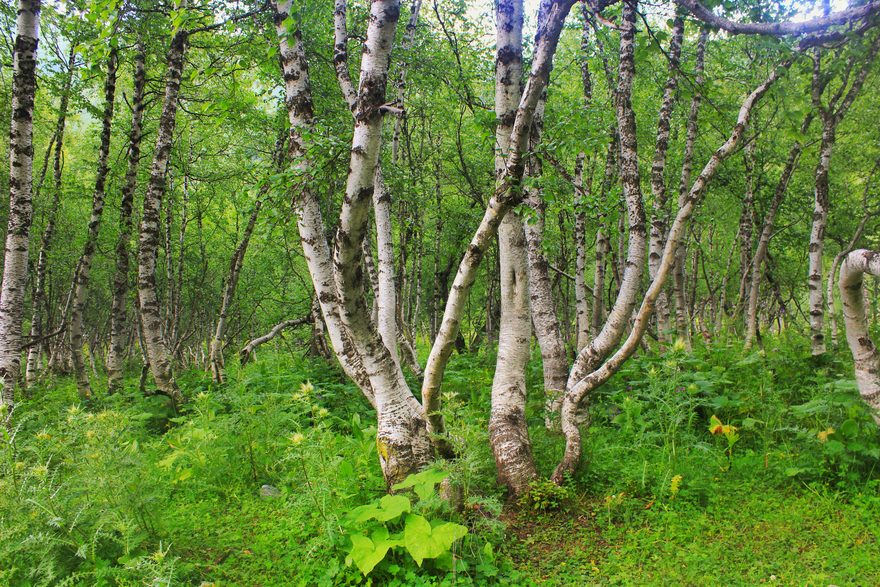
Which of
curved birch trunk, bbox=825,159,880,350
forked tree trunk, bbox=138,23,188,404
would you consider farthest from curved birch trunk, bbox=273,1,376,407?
curved birch trunk, bbox=825,159,880,350

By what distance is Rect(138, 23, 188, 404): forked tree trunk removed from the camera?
8.01m

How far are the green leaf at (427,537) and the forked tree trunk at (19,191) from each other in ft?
18.3

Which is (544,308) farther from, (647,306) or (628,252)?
(647,306)

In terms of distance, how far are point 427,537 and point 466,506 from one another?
2.32 ft

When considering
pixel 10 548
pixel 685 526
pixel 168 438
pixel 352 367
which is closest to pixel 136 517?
pixel 10 548

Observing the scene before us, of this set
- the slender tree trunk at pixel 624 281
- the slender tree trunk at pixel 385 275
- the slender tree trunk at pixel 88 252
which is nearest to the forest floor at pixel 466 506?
the slender tree trunk at pixel 624 281

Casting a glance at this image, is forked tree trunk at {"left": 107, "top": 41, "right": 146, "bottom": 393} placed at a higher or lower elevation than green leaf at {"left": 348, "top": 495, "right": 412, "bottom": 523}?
higher

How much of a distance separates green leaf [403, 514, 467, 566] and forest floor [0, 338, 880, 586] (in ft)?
0.59

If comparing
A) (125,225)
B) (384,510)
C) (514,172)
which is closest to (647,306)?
(514,172)

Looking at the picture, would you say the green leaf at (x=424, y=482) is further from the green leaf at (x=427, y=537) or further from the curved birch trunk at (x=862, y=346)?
the curved birch trunk at (x=862, y=346)

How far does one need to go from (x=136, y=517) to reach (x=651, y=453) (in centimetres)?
508

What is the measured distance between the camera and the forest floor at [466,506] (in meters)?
3.48

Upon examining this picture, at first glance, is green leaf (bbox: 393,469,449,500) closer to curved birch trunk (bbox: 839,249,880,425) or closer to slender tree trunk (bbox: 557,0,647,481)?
slender tree trunk (bbox: 557,0,647,481)

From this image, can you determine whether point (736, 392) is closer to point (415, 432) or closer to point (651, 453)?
point (651, 453)
